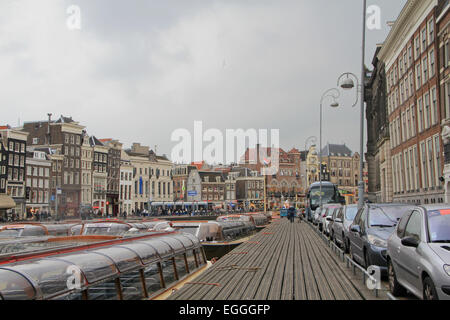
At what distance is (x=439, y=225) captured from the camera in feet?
22.5

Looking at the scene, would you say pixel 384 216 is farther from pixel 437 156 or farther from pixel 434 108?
pixel 434 108

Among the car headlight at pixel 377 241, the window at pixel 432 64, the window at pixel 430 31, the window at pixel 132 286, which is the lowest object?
the window at pixel 132 286

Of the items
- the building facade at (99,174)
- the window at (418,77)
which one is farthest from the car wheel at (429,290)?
the building facade at (99,174)

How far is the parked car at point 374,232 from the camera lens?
9586 millimetres

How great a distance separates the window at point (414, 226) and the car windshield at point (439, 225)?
17cm

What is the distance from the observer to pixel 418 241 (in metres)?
6.71

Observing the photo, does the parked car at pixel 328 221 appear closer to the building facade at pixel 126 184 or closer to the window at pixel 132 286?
the window at pixel 132 286

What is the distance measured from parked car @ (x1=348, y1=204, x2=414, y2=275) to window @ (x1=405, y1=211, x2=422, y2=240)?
1.41 m

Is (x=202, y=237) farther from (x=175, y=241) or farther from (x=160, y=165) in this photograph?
(x=160, y=165)

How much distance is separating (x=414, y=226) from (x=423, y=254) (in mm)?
1079

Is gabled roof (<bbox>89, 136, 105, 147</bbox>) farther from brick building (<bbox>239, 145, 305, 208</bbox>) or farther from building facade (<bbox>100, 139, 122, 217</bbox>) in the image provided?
brick building (<bbox>239, 145, 305, 208</bbox>)
